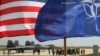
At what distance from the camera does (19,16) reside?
359 inches

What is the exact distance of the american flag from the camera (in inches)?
356

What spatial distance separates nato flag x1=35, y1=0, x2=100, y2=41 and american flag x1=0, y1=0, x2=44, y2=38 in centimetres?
47

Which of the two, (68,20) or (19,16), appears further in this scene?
(19,16)

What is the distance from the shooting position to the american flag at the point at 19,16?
9.04m

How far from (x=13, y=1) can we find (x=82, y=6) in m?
1.79

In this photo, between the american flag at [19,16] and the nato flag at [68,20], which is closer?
the nato flag at [68,20]

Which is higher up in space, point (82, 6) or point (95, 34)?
point (82, 6)

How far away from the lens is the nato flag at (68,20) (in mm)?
8344

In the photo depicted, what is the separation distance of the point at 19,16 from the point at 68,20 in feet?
4.31

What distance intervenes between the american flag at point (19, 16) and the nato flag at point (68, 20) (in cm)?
47

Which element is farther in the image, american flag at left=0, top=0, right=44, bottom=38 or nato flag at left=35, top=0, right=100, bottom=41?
american flag at left=0, top=0, right=44, bottom=38

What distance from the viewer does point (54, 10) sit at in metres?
8.50

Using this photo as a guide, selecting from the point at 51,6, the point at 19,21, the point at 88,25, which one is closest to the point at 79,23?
the point at 88,25

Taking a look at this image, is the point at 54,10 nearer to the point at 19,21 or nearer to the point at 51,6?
the point at 51,6
